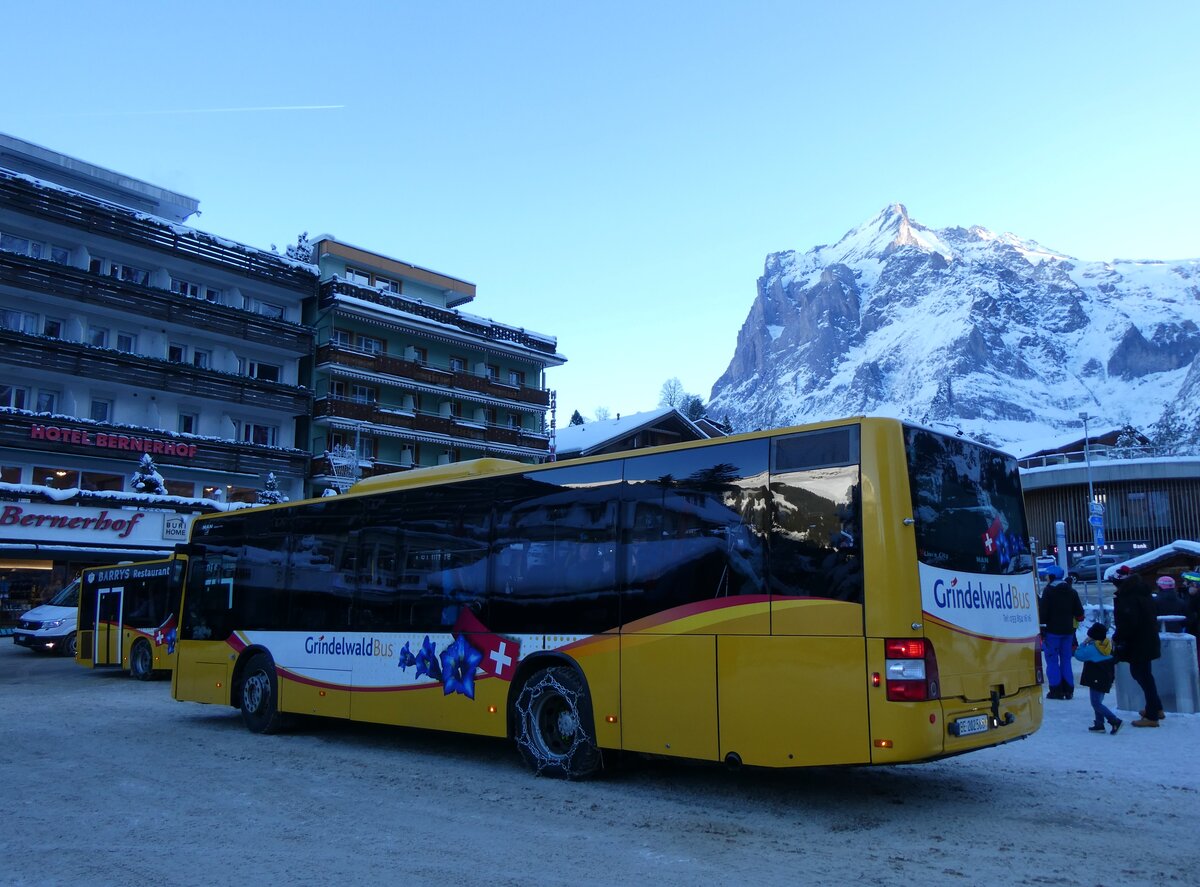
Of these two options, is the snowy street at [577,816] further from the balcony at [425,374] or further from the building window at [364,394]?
the building window at [364,394]

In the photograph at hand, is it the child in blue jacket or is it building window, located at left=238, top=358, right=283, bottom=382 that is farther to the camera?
building window, located at left=238, top=358, right=283, bottom=382

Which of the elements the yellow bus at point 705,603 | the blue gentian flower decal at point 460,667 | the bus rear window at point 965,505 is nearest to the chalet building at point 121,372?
the yellow bus at point 705,603

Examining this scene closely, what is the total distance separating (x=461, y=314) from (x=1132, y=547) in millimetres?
41084

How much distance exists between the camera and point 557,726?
9297 mm

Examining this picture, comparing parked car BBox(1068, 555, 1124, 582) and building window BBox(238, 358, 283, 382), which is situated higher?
building window BBox(238, 358, 283, 382)

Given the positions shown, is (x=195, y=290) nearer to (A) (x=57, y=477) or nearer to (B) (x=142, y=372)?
(B) (x=142, y=372)

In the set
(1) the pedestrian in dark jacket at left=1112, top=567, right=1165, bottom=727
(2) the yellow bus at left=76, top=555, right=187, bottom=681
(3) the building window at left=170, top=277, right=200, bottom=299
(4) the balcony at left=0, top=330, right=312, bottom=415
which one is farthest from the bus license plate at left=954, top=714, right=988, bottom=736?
(3) the building window at left=170, top=277, right=200, bottom=299

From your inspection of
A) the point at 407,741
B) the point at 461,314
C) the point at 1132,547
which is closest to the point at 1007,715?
the point at 407,741

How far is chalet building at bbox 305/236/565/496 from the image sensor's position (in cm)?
4584

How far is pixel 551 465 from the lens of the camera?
969cm

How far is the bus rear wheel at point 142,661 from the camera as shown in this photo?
70.0ft

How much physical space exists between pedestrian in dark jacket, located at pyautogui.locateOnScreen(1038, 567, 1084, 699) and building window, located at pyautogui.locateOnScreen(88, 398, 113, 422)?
36.0 metres

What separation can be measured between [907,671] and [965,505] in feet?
5.39

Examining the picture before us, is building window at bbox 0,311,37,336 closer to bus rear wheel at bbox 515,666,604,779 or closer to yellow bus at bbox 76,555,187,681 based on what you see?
yellow bus at bbox 76,555,187,681
